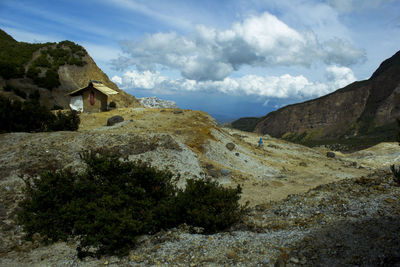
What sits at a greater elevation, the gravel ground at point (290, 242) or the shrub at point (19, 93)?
the shrub at point (19, 93)

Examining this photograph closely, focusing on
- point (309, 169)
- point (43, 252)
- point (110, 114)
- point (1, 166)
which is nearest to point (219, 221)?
point (43, 252)

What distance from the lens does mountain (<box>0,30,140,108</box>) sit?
4062 cm

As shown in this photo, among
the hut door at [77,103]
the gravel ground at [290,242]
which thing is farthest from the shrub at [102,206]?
the hut door at [77,103]

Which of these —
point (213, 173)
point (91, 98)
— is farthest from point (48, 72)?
point (213, 173)

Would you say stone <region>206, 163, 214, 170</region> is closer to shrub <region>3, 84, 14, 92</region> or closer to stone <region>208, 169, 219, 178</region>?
stone <region>208, 169, 219, 178</region>

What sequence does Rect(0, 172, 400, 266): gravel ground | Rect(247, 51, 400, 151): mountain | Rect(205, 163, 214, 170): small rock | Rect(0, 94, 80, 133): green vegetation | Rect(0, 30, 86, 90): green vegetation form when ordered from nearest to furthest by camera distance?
Rect(0, 172, 400, 266): gravel ground
Rect(205, 163, 214, 170): small rock
Rect(0, 94, 80, 133): green vegetation
Rect(0, 30, 86, 90): green vegetation
Rect(247, 51, 400, 151): mountain

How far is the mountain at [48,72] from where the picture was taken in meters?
40.6

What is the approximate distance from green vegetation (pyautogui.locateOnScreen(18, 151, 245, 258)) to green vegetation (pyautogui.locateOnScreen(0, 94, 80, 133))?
1562 centimetres

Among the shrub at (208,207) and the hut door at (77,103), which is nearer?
the shrub at (208,207)

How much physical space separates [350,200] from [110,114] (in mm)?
31077

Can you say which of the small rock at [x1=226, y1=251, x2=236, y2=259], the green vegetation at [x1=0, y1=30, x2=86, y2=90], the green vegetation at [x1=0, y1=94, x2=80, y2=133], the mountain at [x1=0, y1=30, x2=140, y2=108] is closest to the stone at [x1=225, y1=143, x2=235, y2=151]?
the green vegetation at [x1=0, y1=94, x2=80, y2=133]

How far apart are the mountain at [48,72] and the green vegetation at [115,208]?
119 ft

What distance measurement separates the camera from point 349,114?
131000 mm

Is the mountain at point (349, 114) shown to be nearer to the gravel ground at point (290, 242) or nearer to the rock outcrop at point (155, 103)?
the rock outcrop at point (155, 103)
